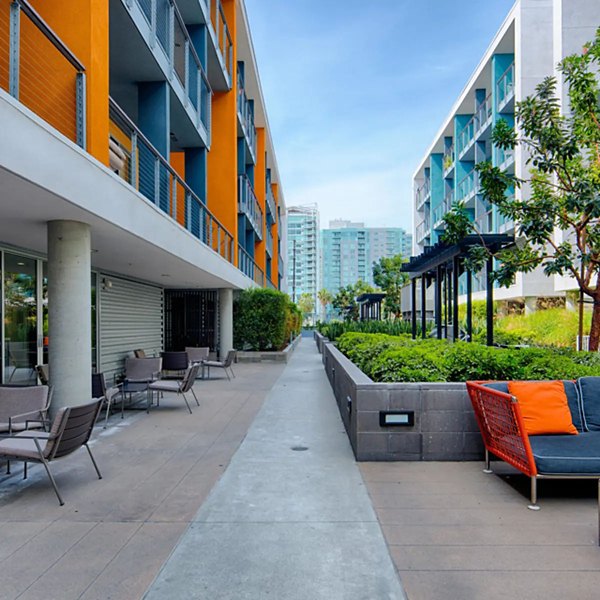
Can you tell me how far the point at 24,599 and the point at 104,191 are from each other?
4601 millimetres

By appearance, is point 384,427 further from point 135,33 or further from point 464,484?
point 135,33

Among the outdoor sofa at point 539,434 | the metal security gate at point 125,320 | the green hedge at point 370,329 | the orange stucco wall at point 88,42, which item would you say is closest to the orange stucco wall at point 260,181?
the green hedge at point 370,329

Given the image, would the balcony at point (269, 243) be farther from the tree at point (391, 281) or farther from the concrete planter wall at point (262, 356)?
the concrete planter wall at point (262, 356)

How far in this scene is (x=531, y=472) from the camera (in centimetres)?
422

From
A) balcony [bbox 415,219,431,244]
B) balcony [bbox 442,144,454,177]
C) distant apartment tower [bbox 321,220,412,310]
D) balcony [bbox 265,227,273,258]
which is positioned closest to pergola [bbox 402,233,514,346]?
balcony [bbox 265,227,273,258]

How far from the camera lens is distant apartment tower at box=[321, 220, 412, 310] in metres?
168

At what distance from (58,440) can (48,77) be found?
4143 millimetres

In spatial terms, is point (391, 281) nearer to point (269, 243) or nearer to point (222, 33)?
Answer: point (269, 243)

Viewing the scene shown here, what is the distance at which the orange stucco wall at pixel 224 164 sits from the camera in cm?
1742

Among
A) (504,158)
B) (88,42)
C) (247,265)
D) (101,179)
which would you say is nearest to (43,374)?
(101,179)

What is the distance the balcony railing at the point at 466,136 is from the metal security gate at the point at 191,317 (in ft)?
68.9

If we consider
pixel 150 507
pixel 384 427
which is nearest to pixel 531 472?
pixel 384 427

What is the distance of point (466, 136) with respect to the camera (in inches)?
1299

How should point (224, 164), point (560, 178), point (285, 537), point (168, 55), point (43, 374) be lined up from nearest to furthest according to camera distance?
1. point (285, 537)
2. point (43, 374)
3. point (560, 178)
4. point (168, 55)
5. point (224, 164)
